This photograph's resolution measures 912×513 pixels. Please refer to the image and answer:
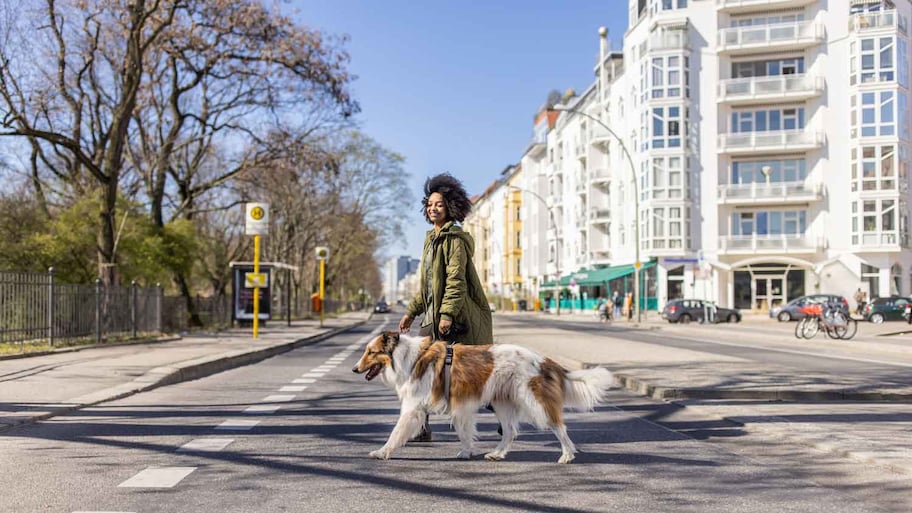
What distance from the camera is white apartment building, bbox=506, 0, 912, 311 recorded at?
165 ft

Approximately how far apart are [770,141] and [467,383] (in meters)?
50.8

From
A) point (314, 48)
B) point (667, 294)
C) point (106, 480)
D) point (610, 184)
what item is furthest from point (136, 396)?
point (610, 184)

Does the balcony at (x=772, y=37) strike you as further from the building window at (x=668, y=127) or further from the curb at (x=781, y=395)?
the curb at (x=781, y=395)

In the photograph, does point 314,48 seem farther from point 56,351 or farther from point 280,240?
point 280,240

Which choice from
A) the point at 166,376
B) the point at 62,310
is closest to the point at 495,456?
the point at 166,376

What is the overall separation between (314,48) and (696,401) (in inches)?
795

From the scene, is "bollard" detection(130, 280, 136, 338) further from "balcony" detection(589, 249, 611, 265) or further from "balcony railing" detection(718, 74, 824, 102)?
"balcony" detection(589, 249, 611, 265)

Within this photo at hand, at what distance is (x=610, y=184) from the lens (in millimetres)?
64125

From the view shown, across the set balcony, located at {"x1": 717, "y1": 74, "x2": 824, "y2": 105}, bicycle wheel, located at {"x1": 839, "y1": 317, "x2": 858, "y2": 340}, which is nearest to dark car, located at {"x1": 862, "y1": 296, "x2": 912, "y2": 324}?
balcony, located at {"x1": 717, "y1": 74, "x2": 824, "y2": 105}

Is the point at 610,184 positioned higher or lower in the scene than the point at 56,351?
higher

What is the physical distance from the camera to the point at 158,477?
580 cm

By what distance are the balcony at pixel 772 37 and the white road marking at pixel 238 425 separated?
50.2 m

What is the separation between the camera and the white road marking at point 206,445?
6.91m

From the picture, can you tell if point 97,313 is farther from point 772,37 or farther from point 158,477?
point 772,37
